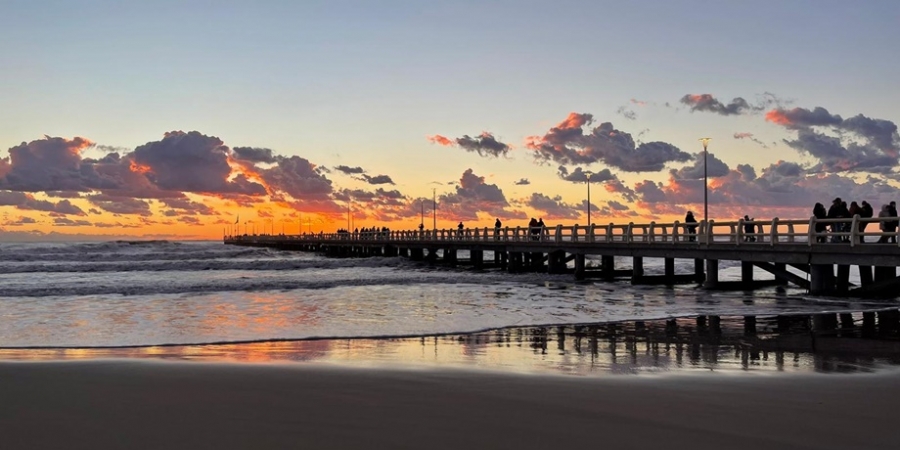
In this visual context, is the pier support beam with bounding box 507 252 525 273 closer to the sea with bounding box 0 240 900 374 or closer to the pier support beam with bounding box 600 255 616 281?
the pier support beam with bounding box 600 255 616 281

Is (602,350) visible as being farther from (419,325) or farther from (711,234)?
(711,234)

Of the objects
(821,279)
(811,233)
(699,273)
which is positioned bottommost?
(699,273)

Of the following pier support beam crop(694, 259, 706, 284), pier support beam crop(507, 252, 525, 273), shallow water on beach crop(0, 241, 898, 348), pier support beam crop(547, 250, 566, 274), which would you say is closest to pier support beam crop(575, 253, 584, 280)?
pier support beam crop(547, 250, 566, 274)

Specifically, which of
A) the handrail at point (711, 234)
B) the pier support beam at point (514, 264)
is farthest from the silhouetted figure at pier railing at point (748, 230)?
the pier support beam at point (514, 264)

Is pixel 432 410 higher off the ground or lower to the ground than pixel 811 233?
lower

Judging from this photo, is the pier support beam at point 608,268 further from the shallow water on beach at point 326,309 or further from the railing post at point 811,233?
the railing post at point 811,233

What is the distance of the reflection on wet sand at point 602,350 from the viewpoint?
8.80 metres

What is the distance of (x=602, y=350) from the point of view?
1020 cm

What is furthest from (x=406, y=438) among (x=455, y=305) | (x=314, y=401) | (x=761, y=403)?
(x=455, y=305)

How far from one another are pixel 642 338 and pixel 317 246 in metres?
93.2

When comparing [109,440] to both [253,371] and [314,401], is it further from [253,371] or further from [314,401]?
[253,371]

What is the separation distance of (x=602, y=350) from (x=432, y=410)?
15.2ft

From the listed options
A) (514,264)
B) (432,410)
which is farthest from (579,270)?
(432,410)

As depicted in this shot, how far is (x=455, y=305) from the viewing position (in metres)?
18.3
